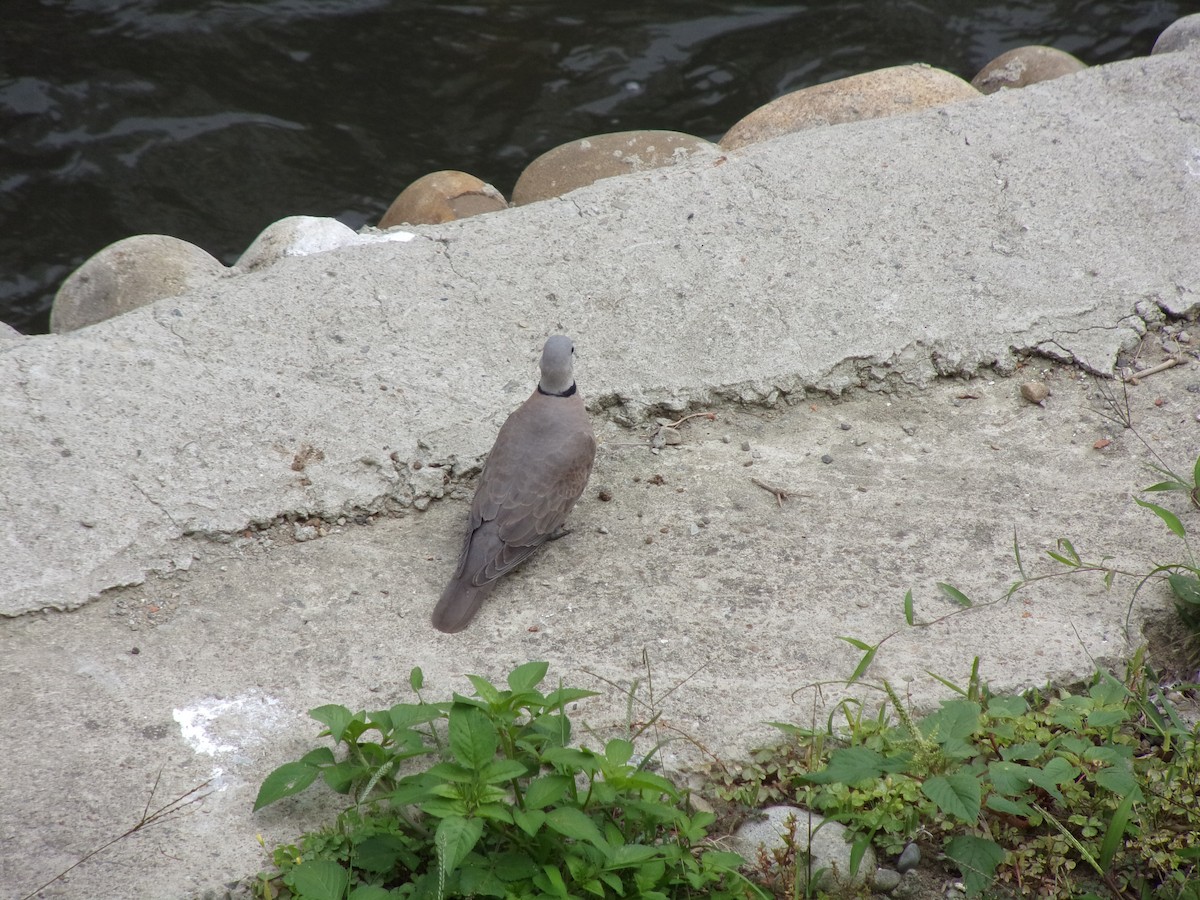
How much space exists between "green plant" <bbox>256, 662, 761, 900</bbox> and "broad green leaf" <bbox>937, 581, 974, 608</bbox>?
95cm

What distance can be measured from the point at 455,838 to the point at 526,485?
1.44 m

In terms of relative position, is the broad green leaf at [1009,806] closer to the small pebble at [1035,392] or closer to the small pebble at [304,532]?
the small pebble at [1035,392]

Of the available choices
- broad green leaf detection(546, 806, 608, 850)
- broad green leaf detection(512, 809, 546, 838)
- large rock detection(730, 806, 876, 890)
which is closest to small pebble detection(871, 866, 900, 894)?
large rock detection(730, 806, 876, 890)

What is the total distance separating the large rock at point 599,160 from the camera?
525cm

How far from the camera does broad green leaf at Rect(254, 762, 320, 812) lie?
2426mm

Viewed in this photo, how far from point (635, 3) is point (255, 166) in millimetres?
2929

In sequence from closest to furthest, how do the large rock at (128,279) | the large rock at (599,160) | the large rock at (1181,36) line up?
the large rock at (128,279) < the large rock at (599,160) < the large rock at (1181,36)

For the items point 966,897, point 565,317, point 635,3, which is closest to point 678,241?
point 565,317

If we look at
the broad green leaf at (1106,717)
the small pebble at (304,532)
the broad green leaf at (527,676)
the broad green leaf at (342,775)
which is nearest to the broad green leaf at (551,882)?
the broad green leaf at (527,676)

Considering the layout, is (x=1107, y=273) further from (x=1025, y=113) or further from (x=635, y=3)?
(x=635, y=3)

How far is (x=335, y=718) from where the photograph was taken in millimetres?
2475

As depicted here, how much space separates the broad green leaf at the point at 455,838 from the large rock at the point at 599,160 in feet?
11.7

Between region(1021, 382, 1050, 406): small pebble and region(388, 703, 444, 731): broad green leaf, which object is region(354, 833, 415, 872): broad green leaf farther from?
region(1021, 382, 1050, 406): small pebble

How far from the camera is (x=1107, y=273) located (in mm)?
4020
